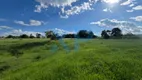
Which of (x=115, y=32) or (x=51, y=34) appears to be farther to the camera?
(x=115, y=32)

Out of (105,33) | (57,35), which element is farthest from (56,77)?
(105,33)

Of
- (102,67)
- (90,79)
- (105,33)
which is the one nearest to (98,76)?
(90,79)

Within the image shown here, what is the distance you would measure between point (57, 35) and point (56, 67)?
98385 mm

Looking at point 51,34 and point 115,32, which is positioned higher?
point 115,32

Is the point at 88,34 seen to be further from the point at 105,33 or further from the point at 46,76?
the point at 46,76

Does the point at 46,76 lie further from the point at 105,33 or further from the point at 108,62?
the point at 105,33

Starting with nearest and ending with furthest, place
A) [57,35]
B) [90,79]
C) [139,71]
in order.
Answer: [90,79] → [139,71] → [57,35]

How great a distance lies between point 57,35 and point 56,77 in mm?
102731

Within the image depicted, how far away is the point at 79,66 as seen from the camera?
30.5m

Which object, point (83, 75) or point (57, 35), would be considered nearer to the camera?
point (83, 75)

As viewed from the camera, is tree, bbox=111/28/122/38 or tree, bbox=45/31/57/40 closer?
tree, bbox=45/31/57/40

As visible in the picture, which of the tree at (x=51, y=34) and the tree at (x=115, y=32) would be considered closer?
the tree at (x=51, y=34)

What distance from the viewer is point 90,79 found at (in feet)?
81.8

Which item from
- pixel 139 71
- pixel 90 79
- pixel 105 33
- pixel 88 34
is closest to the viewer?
pixel 90 79
